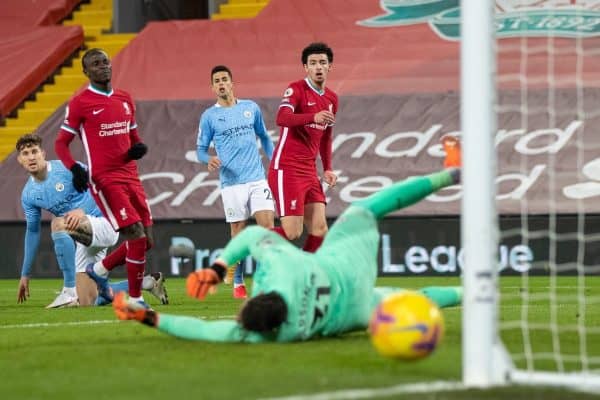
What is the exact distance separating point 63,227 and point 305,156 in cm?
216

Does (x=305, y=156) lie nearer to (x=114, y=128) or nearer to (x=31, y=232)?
(x=114, y=128)

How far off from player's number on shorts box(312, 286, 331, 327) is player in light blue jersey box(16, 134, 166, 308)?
4382 millimetres

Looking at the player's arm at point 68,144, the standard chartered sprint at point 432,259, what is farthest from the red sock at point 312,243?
the standard chartered sprint at point 432,259

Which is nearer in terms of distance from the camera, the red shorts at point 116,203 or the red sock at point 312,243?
the red shorts at point 116,203

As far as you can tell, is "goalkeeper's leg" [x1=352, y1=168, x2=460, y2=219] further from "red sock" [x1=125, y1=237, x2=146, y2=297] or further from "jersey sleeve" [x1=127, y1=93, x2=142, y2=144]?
"jersey sleeve" [x1=127, y1=93, x2=142, y2=144]

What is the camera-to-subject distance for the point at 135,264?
9430 mm

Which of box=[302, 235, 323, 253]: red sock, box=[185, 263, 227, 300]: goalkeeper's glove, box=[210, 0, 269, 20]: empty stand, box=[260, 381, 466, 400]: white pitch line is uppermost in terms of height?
box=[210, 0, 269, 20]: empty stand

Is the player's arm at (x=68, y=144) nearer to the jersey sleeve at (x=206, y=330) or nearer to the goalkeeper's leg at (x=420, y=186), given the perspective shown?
the jersey sleeve at (x=206, y=330)

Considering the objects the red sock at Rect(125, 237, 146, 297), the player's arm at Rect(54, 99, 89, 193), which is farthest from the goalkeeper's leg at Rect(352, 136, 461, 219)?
the red sock at Rect(125, 237, 146, 297)

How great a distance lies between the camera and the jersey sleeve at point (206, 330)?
606 centimetres

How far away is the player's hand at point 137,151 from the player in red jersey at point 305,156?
1315 millimetres

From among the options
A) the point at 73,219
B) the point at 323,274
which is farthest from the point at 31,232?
the point at 323,274

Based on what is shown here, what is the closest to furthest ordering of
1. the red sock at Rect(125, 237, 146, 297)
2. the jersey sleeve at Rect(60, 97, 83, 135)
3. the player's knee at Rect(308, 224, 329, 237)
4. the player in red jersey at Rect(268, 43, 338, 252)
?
1. the jersey sleeve at Rect(60, 97, 83, 135)
2. the red sock at Rect(125, 237, 146, 297)
3. the player in red jersey at Rect(268, 43, 338, 252)
4. the player's knee at Rect(308, 224, 329, 237)

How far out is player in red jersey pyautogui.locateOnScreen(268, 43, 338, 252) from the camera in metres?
10.2
